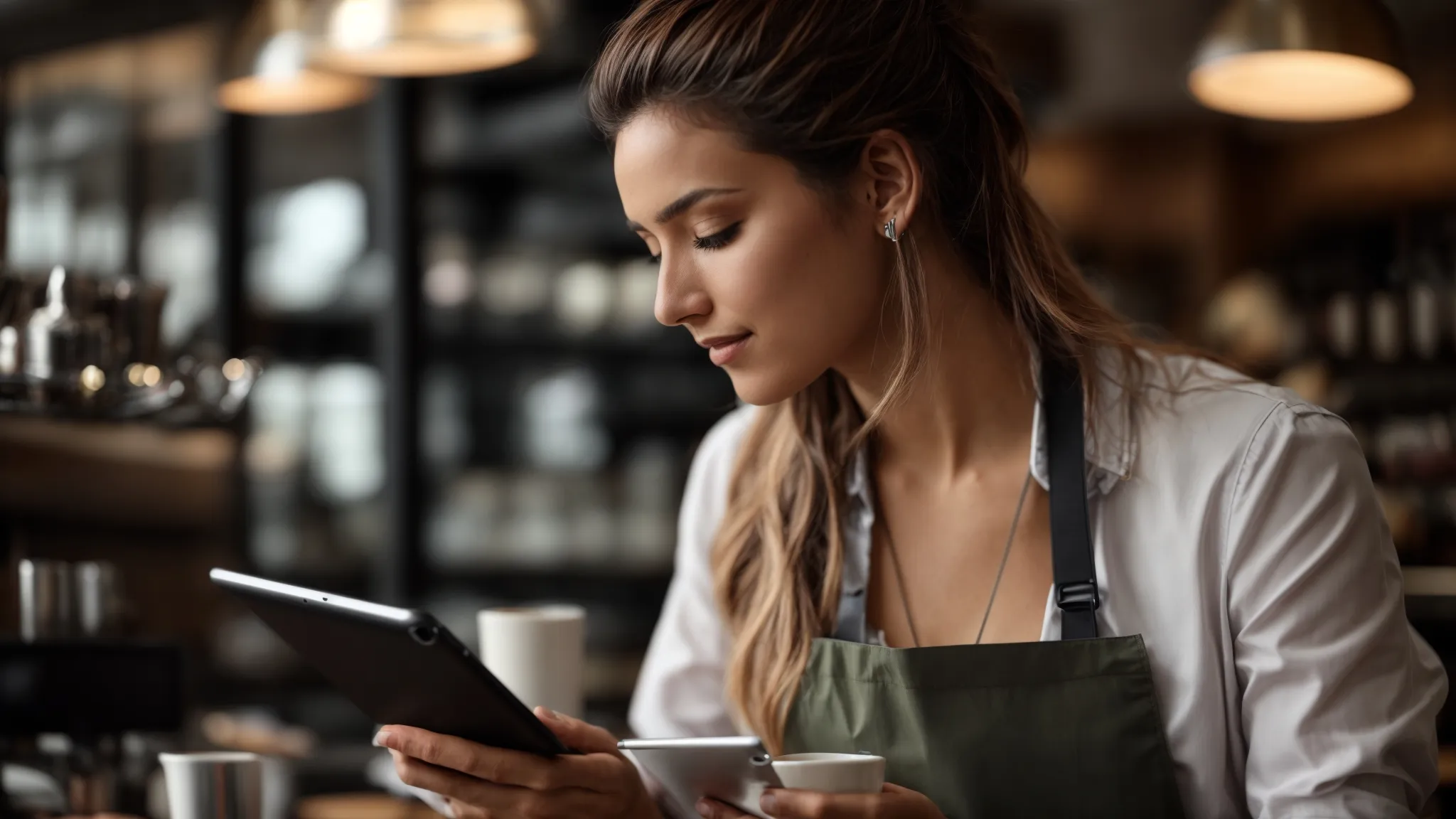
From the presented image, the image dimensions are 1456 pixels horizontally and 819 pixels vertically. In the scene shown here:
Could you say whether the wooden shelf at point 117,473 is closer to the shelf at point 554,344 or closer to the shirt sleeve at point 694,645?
the shelf at point 554,344

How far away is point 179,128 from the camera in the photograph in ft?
13.6

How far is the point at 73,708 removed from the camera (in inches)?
67.3

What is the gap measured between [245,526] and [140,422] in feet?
6.76

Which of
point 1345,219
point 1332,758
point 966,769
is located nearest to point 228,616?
point 966,769

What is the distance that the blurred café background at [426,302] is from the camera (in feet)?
6.84

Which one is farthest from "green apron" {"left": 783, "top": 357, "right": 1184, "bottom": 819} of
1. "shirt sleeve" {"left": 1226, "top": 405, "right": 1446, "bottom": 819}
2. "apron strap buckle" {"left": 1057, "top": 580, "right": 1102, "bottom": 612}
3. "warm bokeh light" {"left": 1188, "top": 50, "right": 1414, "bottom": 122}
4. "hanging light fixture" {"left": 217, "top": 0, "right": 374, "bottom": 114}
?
"hanging light fixture" {"left": 217, "top": 0, "right": 374, "bottom": 114}

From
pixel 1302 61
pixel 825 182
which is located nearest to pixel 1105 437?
pixel 825 182

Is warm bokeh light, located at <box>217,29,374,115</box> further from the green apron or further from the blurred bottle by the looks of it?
the blurred bottle

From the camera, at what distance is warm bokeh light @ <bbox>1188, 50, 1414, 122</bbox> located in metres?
2.36

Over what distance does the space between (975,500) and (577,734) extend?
0.59 metres

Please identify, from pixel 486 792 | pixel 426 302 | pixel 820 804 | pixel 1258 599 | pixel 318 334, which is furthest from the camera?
pixel 318 334

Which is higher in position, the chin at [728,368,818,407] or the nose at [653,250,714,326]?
the nose at [653,250,714,326]

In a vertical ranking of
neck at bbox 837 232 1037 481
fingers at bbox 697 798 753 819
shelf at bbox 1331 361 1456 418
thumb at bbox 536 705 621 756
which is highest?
neck at bbox 837 232 1037 481

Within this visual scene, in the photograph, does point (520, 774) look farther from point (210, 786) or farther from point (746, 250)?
point (746, 250)
